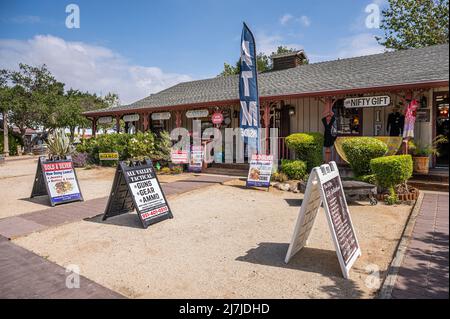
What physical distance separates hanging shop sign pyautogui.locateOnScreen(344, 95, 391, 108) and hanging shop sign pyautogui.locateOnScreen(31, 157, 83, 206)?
8070 millimetres

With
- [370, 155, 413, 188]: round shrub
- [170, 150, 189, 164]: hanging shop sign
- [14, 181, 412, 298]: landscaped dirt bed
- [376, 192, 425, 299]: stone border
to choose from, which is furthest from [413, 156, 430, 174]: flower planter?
[170, 150, 189, 164]: hanging shop sign

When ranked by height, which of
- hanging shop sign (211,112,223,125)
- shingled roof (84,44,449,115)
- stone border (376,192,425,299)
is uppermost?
shingled roof (84,44,449,115)

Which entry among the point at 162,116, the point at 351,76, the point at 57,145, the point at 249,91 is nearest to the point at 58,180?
the point at 57,145

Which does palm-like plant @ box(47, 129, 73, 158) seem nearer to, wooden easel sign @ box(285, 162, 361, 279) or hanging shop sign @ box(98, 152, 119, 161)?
hanging shop sign @ box(98, 152, 119, 161)

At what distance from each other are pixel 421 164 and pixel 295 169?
3332 millimetres

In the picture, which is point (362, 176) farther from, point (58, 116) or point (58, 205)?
point (58, 116)

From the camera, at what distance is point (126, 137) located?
14961 millimetres

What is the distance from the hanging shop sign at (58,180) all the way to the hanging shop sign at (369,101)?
8070 millimetres

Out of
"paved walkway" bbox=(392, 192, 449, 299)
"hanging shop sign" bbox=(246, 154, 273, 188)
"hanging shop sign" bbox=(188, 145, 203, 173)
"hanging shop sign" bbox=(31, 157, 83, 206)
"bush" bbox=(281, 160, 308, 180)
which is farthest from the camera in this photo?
"hanging shop sign" bbox=(188, 145, 203, 173)

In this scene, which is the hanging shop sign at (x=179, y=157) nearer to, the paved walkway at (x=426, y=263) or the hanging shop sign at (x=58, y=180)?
the hanging shop sign at (x=58, y=180)

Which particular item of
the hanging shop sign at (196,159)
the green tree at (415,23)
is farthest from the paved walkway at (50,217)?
the green tree at (415,23)

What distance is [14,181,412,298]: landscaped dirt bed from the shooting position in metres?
3.21

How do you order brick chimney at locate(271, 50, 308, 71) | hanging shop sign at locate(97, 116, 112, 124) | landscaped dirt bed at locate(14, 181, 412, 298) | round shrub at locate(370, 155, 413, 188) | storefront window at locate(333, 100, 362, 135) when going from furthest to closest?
1. hanging shop sign at locate(97, 116, 112, 124)
2. brick chimney at locate(271, 50, 308, 71)
3. storefront window at locate(333, 100, 362, 135)
4. round shrub at locate(370, 155, 413, 188)
5. landscaped dirt bed at locate(14, 181, 412, 298)
